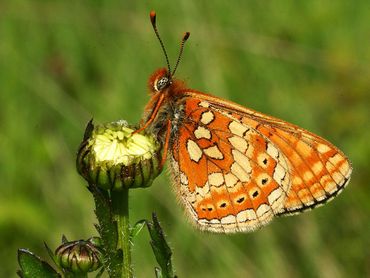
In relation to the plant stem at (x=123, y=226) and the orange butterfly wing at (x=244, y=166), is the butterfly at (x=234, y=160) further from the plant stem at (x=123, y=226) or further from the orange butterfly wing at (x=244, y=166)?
the plant stem at (x=123, y=226)

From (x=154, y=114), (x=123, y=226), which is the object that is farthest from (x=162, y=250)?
(x=154, y=114)

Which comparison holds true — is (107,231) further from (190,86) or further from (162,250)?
(190,86)

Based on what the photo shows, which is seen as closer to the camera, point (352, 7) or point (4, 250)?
point (4, 250)

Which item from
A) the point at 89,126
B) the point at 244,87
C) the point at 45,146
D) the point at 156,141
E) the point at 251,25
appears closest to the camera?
the point at 89,126

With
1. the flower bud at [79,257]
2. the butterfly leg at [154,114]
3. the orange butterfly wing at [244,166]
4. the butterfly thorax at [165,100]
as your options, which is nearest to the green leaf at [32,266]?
the flower bud at [79,257]

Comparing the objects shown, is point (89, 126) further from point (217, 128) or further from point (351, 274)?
point (351, 274)

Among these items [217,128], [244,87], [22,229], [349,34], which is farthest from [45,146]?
[349,34]
